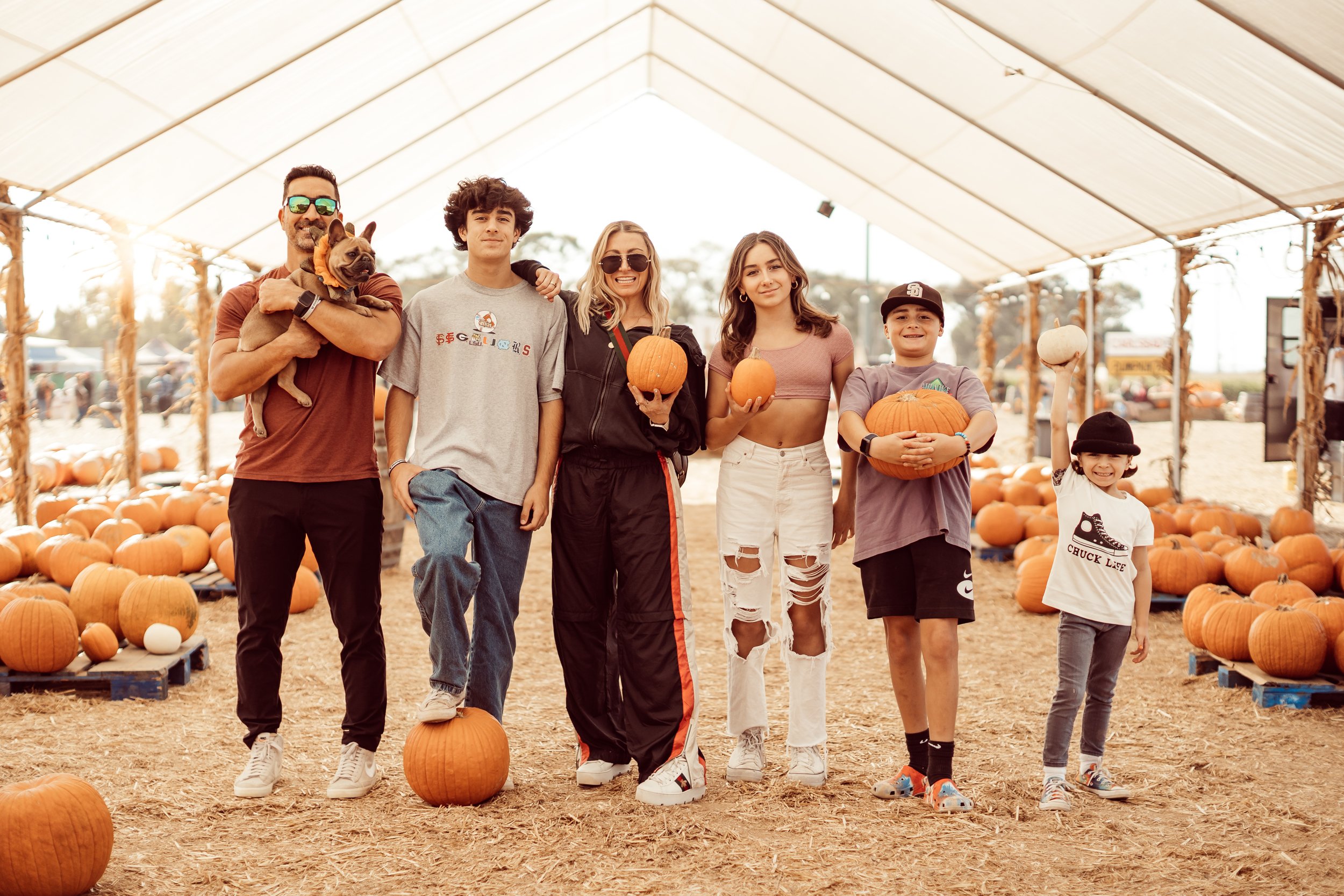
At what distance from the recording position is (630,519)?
11.3ft

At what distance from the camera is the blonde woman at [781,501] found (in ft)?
11.7

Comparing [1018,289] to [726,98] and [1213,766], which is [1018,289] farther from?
[1213,766]

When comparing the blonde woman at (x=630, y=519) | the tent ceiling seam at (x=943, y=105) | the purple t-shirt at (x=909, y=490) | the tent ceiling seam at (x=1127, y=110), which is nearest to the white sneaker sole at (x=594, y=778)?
the blonde woman at (x=630, y=519)

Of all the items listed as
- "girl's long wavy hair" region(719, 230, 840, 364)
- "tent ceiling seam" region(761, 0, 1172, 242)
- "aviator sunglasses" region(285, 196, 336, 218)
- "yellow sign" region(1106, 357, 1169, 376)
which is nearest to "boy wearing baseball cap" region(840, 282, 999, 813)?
"girl's long wavy hair" region(719, 230, 840, 364)

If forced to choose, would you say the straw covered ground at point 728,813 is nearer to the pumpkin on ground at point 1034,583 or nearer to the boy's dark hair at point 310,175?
the pumpkin on ground at point 1034,583

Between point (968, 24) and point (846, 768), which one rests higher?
point (968, 24)

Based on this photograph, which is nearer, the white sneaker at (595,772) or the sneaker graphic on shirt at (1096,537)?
the sneaker graphic on shirt at (1096,537)

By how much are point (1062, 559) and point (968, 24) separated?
4711 mm

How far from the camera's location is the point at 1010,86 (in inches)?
290

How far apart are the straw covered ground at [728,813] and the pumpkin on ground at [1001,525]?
12.1 feet

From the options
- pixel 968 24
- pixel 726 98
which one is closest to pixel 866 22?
pixel 968 24

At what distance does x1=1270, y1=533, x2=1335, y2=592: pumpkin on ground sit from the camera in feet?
21.2

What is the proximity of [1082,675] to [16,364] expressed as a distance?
770 cm

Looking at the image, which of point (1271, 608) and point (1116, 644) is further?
point (1271, 608)
